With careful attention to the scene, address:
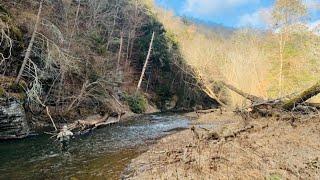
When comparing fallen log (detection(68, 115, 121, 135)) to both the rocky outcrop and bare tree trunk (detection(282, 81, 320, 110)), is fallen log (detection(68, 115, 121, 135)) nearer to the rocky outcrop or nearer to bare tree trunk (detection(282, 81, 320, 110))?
the rocky outcrop

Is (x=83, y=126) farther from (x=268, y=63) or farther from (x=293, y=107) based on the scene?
(x=268, y=63)

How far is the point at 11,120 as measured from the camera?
2181 cm

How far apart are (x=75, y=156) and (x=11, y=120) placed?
23.3 feet

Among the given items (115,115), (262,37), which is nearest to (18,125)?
(115,115)

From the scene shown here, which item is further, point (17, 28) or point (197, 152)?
point (17, 28)

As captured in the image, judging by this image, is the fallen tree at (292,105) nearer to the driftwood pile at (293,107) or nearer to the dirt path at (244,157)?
the driftwood pile at (293,107)

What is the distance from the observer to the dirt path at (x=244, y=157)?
991 cm

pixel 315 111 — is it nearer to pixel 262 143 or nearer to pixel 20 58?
pixel 262 143

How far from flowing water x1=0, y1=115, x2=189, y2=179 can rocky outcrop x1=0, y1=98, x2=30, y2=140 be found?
1225 millimetres

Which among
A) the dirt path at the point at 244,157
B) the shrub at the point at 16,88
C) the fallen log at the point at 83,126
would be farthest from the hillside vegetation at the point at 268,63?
the shrub at the point at 16,88

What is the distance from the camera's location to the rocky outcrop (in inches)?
843

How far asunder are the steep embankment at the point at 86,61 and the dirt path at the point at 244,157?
12057mm

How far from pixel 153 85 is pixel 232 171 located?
46519 millimetres

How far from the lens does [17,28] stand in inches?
999
